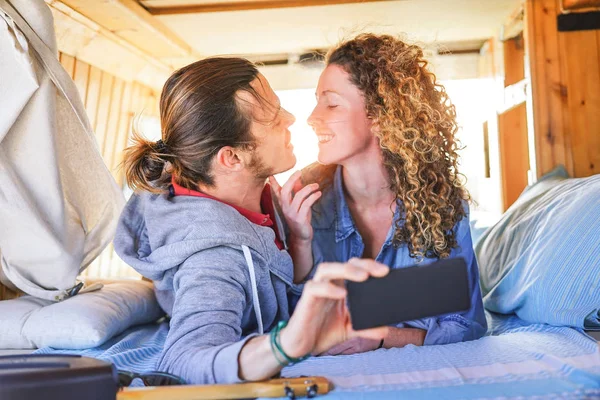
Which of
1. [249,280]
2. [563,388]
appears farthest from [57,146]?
[563,388]

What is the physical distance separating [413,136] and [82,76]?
1586mm

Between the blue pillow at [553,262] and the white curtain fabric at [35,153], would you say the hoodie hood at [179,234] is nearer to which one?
the white curtain fabric at [35,153]

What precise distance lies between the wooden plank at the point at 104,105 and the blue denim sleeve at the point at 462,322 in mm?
1832

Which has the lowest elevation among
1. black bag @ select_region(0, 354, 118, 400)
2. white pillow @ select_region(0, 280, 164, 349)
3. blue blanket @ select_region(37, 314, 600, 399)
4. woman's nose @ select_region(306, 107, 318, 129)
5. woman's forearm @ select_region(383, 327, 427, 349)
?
woman's forearm @ select_region(383, 327, 427, 349)

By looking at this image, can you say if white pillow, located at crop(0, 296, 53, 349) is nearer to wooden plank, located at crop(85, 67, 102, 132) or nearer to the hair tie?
the hair tie

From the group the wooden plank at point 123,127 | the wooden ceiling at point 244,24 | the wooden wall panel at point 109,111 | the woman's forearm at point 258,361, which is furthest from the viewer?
the wooden plank at point 123,127

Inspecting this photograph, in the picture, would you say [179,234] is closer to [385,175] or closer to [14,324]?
[14,324]

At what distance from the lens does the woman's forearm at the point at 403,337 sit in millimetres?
1527

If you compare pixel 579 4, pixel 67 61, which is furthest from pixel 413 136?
pixel 67 61

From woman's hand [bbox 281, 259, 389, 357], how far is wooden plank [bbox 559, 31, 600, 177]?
74.9 inches

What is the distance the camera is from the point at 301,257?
5.71ft

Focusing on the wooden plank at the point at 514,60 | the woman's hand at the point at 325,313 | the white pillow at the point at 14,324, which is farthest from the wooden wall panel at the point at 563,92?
the white pillow at the point at 14,324

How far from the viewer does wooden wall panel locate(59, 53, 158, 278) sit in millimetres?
2754

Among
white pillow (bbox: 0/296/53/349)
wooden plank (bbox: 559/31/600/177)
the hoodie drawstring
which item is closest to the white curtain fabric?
white pillow (bbox: 0/296/53/349)
